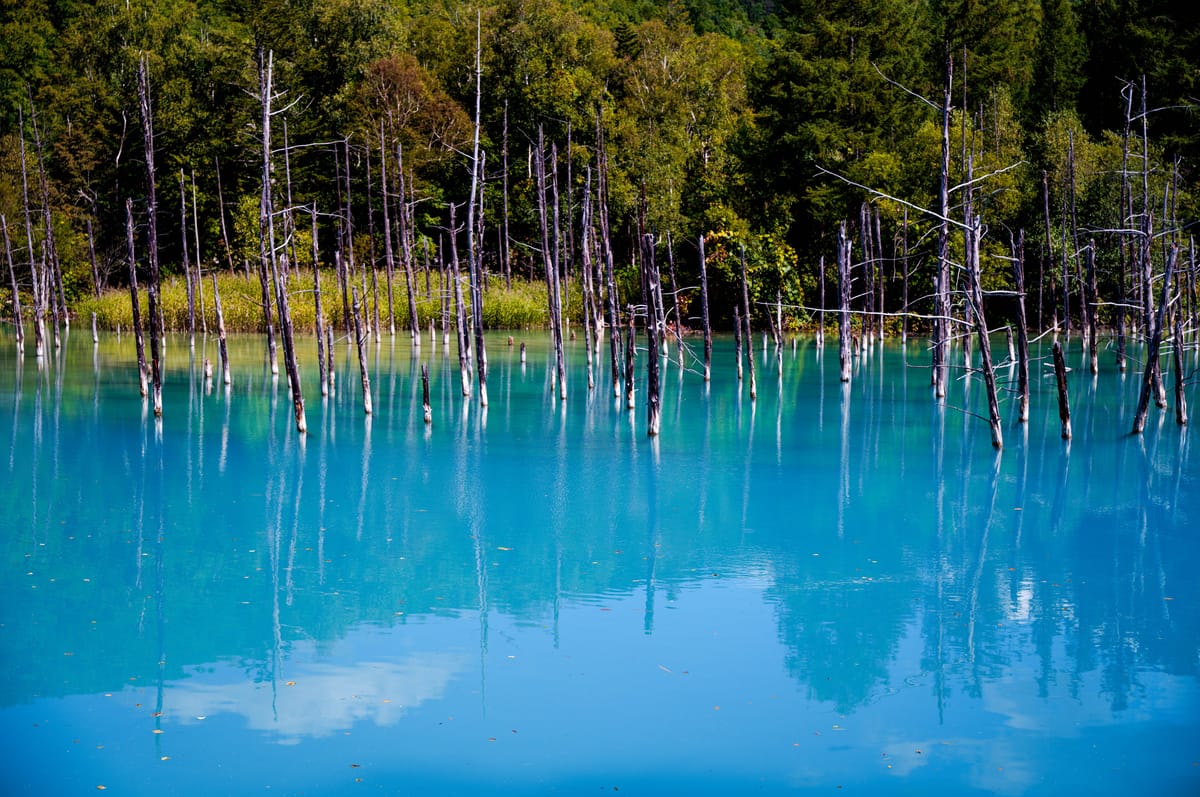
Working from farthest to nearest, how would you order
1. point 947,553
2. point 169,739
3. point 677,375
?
point 677,375
point 947,553
point 169,739

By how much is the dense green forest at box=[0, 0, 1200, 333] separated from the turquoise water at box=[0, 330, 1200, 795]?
25571 mm

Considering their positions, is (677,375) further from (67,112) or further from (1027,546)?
(67,112)

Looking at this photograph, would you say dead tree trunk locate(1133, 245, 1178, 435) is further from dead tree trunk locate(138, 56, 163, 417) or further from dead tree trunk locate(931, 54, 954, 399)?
dead tree trunk locate(138, 56, 163, 417)

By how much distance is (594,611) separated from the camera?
515 inches

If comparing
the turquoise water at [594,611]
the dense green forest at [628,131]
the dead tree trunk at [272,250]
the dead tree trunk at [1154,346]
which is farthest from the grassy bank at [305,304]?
the dead tree trunk at [1154,346]

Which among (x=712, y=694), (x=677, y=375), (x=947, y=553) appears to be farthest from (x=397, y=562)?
(x=677, y=375)

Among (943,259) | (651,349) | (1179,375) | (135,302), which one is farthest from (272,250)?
(1179,375)

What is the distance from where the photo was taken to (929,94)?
59875 millimetres

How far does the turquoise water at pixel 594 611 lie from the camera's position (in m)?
9.32

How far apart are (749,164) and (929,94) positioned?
12010 millimetres

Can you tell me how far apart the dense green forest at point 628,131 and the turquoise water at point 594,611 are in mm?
25571

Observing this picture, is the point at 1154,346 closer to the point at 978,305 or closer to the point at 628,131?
the point at 978,305

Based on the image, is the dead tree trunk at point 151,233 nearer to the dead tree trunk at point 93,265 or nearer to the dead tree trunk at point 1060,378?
Result: the dead tree trunk at point 1060,378

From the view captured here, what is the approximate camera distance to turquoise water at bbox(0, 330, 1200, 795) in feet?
30.6
